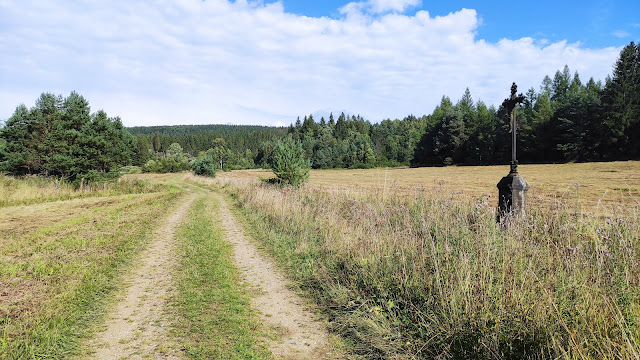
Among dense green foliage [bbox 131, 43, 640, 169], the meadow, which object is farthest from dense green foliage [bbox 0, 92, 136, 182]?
the meadow

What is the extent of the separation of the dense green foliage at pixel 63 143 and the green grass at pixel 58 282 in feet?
67.9

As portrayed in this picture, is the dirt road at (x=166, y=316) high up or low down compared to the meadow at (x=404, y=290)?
down

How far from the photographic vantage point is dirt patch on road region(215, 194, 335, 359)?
388 centimetres

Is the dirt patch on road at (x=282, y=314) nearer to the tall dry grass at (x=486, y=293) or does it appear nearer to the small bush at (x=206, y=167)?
the tall dry grass at (x=486, y=293)

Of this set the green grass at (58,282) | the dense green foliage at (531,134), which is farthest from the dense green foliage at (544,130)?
the green grass at (58,282)

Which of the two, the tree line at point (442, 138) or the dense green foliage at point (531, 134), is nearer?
the tree line at point (442, 138)

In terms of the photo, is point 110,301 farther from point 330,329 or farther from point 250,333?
point 330,329

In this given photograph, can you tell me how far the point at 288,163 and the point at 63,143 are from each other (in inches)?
861

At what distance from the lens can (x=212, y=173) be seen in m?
49.2

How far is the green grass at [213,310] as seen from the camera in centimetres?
381

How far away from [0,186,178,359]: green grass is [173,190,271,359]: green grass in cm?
115

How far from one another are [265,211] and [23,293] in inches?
330

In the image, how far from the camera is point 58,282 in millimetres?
5727

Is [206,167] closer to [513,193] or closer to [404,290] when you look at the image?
[513,193]
